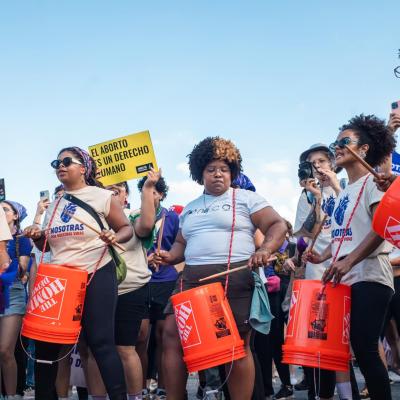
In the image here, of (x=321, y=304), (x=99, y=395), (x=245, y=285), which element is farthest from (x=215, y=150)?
(x=99, y=395)

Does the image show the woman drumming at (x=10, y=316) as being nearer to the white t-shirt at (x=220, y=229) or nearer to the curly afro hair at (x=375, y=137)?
the white t-shirt at (x=220, y=229)

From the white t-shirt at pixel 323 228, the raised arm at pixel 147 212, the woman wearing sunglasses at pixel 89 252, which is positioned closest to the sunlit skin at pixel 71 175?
the woman wearing sunglasses at pixel 89 252

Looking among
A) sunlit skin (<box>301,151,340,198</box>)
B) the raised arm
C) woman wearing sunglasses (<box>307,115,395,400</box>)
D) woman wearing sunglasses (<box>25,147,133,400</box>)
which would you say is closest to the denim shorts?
woman wearing sunglasses (<box>25,147,133,400</box>)

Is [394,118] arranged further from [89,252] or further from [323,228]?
[89,252]

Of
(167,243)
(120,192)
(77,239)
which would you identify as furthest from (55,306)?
(167,243)

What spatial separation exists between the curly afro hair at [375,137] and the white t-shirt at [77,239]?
191cm

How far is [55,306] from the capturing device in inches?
167

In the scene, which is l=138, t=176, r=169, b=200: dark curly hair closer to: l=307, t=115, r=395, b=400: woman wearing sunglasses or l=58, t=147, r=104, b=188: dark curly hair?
l=58, t=147, r=104, b=188: dark curly hair

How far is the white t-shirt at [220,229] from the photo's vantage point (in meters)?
4.41

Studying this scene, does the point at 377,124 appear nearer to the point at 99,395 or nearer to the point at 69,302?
the point at 69,302

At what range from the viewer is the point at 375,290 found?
389 centimetres

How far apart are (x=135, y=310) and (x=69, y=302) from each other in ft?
4.03

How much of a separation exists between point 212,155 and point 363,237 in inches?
51.5

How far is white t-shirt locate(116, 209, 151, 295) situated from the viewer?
17.9 feet
